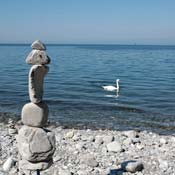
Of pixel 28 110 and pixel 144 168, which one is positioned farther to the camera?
pixel 144 168

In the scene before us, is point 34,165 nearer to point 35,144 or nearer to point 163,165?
point 35,144

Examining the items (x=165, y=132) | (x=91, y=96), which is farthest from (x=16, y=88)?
(x=165, y=132)

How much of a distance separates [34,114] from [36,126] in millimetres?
312

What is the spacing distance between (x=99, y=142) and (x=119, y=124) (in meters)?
6.79

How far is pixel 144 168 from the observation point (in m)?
12.0

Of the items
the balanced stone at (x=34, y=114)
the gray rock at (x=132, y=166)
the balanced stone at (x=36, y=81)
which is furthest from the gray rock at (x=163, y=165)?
the balanced stone at (x=36, y=81)

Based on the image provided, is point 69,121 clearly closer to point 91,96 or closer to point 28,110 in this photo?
point 91,96

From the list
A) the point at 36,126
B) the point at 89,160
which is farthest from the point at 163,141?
the point at 36,126

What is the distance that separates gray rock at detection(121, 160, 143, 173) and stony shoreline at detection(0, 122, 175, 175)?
4cm

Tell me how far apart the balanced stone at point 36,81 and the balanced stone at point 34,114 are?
0.15 meters

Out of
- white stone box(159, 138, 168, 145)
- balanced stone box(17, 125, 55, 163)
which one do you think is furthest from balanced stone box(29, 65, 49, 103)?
white stone box(159, 138, 168, 145)

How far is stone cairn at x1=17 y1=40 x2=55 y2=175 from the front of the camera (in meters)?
8.98

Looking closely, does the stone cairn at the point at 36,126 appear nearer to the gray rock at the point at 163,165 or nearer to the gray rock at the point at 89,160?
the gray rock at the point at 89,160

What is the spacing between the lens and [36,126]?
9359mm
